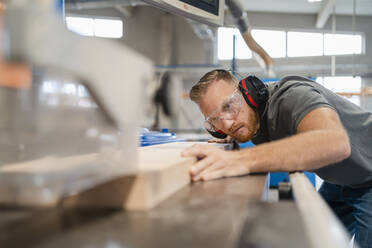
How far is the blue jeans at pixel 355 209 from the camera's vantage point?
160 cm

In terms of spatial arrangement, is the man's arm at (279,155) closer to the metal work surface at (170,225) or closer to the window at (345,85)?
the metal work surface at (170,225)

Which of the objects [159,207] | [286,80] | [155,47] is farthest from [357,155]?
[155,47]

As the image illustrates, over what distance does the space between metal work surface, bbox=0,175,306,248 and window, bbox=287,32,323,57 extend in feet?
25.7

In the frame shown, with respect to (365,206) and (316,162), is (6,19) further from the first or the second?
(365,206)

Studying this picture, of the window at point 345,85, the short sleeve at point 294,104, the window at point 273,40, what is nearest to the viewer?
the short sleeve at point 294,104

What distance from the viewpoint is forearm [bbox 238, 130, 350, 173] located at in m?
0.96

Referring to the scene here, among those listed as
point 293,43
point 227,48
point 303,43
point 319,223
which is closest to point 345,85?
point 303,43

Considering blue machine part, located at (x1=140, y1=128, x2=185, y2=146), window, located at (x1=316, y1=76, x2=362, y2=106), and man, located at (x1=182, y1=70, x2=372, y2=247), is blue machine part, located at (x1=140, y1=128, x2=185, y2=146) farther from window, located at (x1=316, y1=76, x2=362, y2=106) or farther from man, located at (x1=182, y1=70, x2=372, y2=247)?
window, located at (x1=316, y1=76, x2=362, y2=106)

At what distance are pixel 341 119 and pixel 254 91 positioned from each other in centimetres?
46

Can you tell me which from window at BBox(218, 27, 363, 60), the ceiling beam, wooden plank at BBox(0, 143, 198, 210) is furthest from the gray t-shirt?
window at BBox(218, 27, 363, 60)

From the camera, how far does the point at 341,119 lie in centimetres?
151

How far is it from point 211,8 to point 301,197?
48.5 inches

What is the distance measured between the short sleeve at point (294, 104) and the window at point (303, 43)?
6958 mm

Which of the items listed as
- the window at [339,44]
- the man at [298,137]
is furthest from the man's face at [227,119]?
the window at [339,44]
